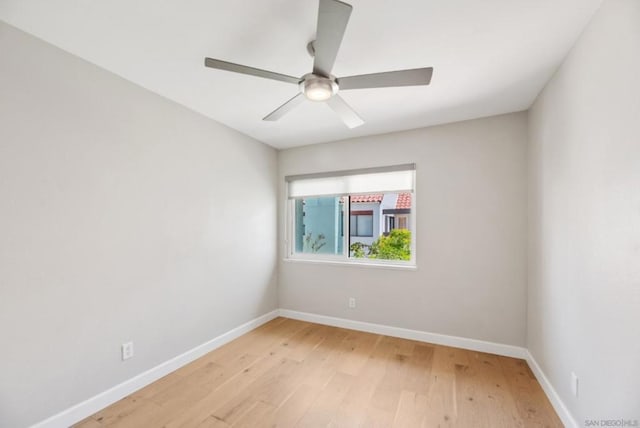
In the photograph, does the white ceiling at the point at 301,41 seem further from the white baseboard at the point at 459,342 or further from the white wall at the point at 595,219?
the white baseboard at the point at 459,342

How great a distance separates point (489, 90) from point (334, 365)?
2714 mm

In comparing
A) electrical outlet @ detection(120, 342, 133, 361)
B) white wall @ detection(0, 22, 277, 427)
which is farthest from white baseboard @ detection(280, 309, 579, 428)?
electrical outlet @ detection(120, 342, 133, 361)

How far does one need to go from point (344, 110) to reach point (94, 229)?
1909 millimetres

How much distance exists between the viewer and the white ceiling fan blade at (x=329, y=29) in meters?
1.06

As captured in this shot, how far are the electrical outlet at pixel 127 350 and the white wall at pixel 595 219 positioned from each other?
2915 mm

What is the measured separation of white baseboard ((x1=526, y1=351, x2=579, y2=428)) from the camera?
166cm

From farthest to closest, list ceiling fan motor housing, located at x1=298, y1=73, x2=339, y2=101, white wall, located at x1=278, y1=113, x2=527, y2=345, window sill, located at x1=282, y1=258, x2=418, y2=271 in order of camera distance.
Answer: window sill, located at x1=282, y1=258, x2=418, y2=271 < white wall, located at x1=278, y1=113, x2=527, y2=345 < ceiling fan motor housing, located at x1=298, y1=73, x2=339, y2=101

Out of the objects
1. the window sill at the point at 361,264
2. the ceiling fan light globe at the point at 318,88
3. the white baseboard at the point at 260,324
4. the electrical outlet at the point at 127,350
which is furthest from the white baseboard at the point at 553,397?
the electrical outlet at the point at 127,350

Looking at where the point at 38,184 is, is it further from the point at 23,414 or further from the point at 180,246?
the point at 23,414

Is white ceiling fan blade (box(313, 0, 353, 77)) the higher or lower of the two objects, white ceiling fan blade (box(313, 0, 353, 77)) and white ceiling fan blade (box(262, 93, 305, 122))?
the higher

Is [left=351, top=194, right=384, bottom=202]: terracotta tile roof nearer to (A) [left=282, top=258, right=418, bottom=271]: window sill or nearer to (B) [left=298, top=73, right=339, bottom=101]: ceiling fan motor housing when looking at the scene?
(A) [left=282, top=258, right=418, bottom=271]: window sill

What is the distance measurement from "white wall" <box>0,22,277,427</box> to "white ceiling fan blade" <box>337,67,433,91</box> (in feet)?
5.52

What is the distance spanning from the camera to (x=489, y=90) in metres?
2.20

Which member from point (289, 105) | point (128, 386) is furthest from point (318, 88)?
point (128, 386)
